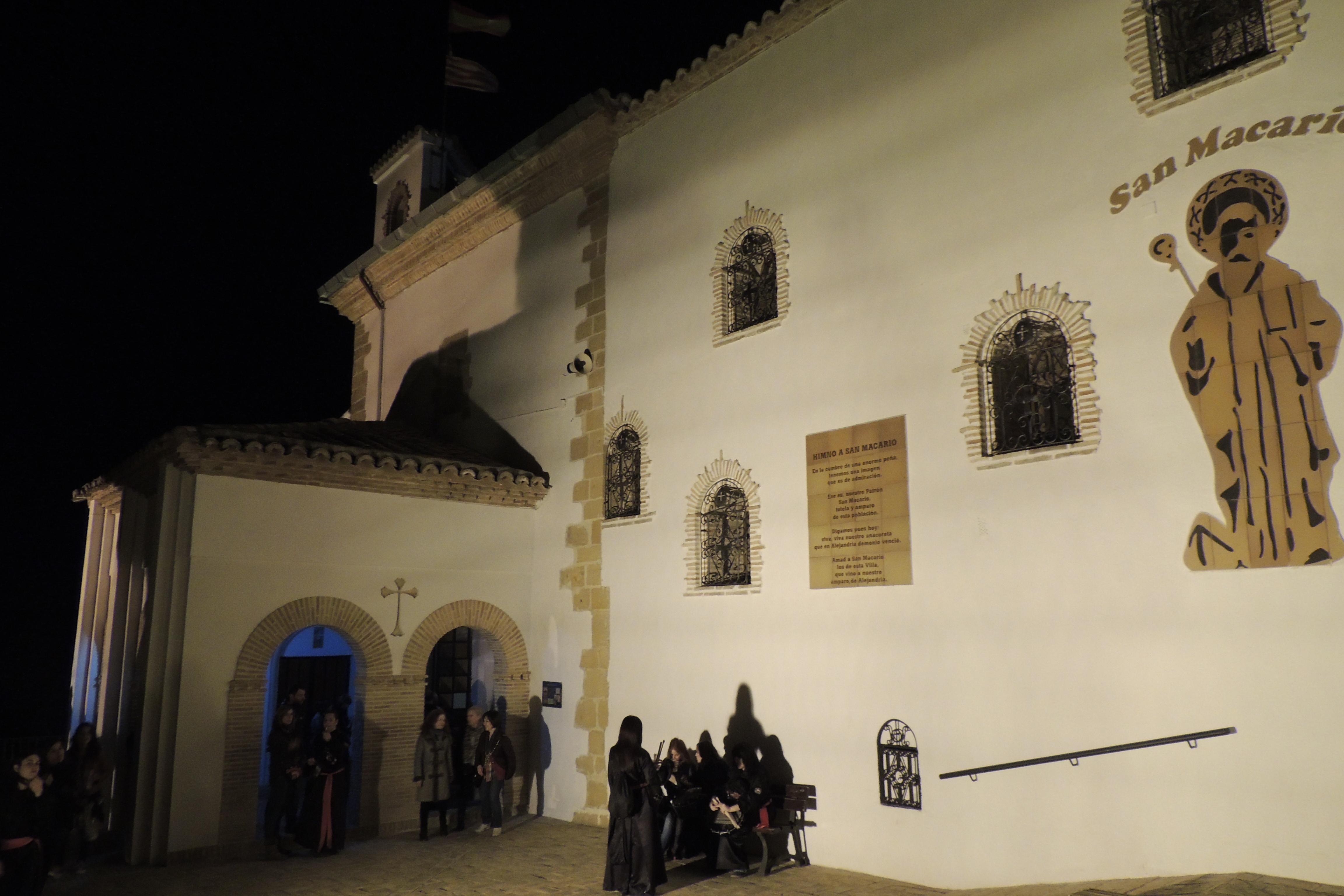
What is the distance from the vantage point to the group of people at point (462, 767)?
33.0ft

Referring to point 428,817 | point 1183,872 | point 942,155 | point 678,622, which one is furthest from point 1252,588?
point 428,817

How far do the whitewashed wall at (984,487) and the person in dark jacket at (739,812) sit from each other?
1.77 ft

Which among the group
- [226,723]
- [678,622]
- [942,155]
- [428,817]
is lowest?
[428,817]

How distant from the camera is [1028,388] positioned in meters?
7.57

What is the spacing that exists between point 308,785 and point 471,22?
10.7m

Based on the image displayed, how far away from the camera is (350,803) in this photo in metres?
10.5

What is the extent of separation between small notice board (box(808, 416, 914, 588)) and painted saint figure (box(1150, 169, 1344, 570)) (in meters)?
2.33

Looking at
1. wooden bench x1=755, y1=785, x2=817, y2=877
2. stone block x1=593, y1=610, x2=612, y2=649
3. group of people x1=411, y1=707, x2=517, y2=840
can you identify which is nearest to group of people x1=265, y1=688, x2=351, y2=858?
group of people x1=411, y1=707, x2=517, y2=840

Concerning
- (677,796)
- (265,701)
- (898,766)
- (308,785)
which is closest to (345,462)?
(265,701)

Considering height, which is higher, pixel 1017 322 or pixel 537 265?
pixel 537 265

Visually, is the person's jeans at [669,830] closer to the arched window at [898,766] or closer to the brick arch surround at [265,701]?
the arched window at [898,766]

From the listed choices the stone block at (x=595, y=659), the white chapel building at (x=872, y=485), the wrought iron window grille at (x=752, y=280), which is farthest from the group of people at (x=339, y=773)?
the wrought iron window grille at (x=752, y=280)

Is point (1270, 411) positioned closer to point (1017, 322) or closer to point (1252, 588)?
point (1252, 588)

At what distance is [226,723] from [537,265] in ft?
22.3
